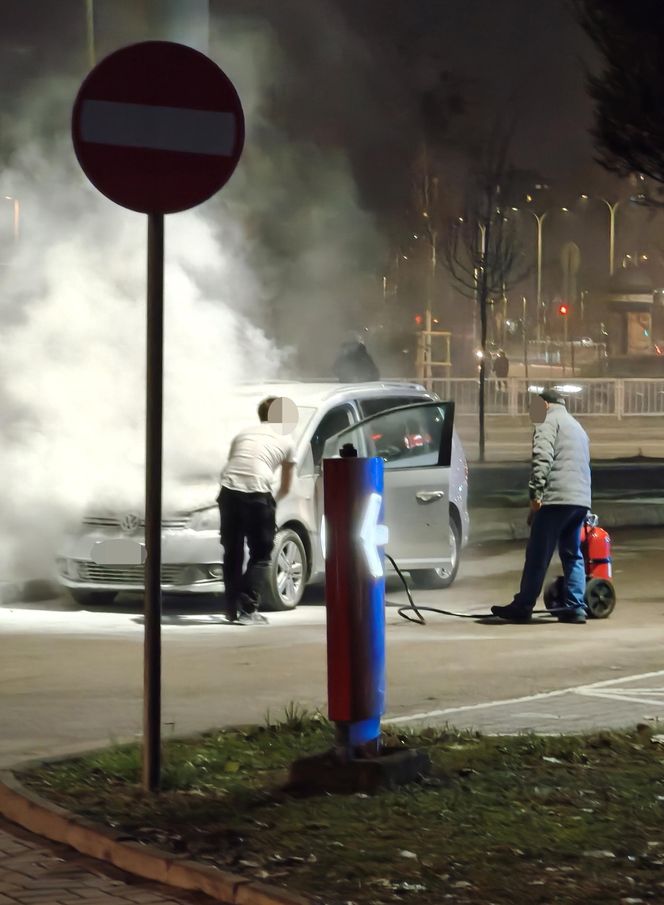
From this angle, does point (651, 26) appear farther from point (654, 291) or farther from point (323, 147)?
point (654, 291)

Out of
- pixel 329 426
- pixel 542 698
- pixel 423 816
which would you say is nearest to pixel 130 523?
pixel 329 426

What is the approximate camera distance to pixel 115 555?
41.7 ft

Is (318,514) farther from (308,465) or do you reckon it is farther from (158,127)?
(158,127)

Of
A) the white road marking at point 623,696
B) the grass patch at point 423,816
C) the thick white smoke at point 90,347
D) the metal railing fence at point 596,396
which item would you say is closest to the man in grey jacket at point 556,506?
the thick white smoke at point 90,347

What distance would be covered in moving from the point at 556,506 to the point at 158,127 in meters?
6.38

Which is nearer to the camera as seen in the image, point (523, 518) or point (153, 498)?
point (153, 498)

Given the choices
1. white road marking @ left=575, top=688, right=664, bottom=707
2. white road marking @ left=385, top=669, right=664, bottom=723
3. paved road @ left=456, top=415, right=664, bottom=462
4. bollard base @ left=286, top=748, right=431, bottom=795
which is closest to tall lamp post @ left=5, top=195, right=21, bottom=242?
white road marking @ left=385, top=669, right=664, bottom=723

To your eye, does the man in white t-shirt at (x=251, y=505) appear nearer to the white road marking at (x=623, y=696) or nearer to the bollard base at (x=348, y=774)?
the white road marking at (x=623, y=696)

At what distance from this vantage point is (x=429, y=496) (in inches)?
539

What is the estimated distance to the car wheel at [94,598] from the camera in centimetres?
1320

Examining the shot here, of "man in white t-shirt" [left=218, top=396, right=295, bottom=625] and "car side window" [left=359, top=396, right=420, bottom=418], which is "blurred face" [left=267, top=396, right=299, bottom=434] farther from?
"car side window" [left=359, top=396, right=420, bottom=418]

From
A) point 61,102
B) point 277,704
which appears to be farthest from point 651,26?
point 277,704

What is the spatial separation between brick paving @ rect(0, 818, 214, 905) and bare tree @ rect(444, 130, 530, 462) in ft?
85.6

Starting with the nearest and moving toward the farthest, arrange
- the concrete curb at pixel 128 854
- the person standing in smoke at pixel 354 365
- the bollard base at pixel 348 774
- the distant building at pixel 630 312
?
the concrete curb at pixel 128 854 < the bollard base at pixel 348 774 < the person standing in smoke at pixel 354 365 < the distant building at pixel 630 312
